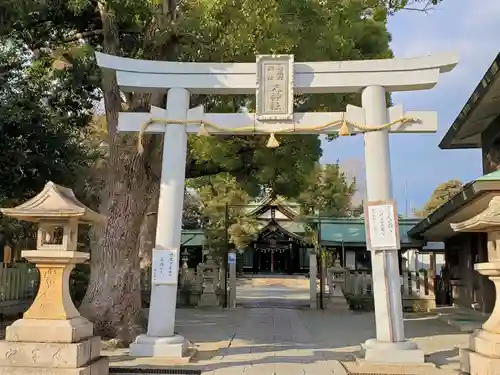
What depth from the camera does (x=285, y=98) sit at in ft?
28.4

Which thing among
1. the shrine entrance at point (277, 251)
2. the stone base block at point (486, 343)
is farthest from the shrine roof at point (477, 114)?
the shrine entrance at point (277, 251)

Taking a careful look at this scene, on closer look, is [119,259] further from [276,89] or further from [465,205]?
[465,205]

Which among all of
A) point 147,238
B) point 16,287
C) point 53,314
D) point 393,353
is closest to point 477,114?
point 393,353

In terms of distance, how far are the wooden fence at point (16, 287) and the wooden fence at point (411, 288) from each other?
37.5ft

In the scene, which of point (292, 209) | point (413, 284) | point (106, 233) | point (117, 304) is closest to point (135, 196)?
point (106, 233)

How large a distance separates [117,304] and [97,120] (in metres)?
12.7

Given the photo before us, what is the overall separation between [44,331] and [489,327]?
17.3 feet

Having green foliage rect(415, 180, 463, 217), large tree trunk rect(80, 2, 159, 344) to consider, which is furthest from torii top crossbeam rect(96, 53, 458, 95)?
green foliage rect(415, 180, 463, 217)

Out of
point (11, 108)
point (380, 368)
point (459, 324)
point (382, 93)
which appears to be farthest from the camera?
point (459, 324)

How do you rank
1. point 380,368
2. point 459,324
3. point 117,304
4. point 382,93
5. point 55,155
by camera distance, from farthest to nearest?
point 459,324 < point 55,155 < point 117,304 < point 382,93 < point 380,368

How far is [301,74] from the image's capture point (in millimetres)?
8750

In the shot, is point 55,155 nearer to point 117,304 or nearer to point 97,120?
point 117,304

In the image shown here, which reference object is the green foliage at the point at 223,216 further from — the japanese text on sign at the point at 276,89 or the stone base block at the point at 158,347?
the stone base block at the point at 158,347

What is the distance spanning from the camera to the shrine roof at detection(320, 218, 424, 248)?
21842 mm
